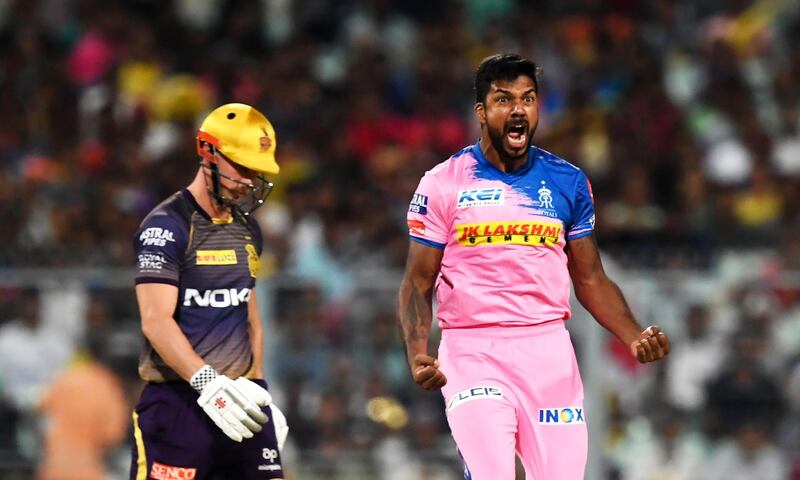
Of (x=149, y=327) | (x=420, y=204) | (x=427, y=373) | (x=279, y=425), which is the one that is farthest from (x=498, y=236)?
(x=149, y=327)

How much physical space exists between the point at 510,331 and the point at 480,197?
0.65 metres

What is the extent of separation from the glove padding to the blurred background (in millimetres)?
5021

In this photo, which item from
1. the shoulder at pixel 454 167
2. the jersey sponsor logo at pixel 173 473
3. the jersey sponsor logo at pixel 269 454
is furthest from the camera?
the jersey sponsor logo at pixel 269 454

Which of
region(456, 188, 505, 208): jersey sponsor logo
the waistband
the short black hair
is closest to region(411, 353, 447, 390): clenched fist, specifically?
the waistband

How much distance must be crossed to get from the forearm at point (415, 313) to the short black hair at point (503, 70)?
37.2 inches

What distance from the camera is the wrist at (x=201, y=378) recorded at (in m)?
7.43

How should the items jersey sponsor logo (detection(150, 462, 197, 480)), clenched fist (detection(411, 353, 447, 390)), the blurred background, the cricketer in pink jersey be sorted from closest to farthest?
clenched fist (detection(411, 353, 447, 390))
the cricketer in pink jersey
jersey sponsor logo (detection(150, 462, 197, 480))
the blurred background

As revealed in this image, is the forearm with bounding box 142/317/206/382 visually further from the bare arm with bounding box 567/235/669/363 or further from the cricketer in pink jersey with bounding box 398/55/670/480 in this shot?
the bare arm with bounding box 567/235/669/363

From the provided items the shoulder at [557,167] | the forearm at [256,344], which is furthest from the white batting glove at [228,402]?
the shoulder at [557,167]

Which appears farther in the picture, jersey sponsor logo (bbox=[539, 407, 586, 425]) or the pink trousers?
jersey sponsor logo (bbox=[539, 407, 586, 425])

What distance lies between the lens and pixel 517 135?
744cm

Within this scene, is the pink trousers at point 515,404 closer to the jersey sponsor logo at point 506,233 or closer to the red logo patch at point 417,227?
the jersey sponsor logo at point 506,233

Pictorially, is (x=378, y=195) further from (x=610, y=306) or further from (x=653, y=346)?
(x=653, y=346)

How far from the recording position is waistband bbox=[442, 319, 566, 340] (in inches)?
293
